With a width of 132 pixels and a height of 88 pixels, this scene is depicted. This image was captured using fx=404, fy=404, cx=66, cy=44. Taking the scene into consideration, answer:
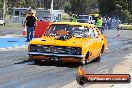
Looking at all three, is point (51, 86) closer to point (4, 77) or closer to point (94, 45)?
point (4, 77)

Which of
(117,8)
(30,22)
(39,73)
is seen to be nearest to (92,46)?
(39,73)

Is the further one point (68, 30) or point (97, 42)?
point (97, 42)

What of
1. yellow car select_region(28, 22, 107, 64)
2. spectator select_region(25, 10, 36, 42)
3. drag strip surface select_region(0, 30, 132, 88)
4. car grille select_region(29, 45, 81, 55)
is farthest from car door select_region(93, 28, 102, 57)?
spectator select_region(25, 10, 36, 42)

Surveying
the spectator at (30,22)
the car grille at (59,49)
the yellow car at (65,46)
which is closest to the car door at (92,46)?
the yellow car at (65,46)

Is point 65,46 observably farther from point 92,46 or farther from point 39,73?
point 39,73

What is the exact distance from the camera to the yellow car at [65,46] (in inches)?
473

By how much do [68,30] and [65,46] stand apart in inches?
56.3

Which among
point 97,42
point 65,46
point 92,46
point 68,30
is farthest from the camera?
point 97,42

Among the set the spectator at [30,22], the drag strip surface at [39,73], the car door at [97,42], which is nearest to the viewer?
the drag strip surface at [39,73]

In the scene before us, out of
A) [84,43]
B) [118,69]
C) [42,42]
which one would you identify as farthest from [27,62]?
[118,69]

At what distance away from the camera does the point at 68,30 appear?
13.4m

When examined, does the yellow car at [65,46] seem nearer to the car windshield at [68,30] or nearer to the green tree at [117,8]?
the car windshield at [68,30]

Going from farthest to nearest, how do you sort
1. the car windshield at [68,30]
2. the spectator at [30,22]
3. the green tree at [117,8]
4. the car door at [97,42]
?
the green tree at [117,8] → the spectator at [30,22] → the car door at [97,42] → the car windshield at [68,30]

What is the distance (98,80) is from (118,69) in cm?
837
